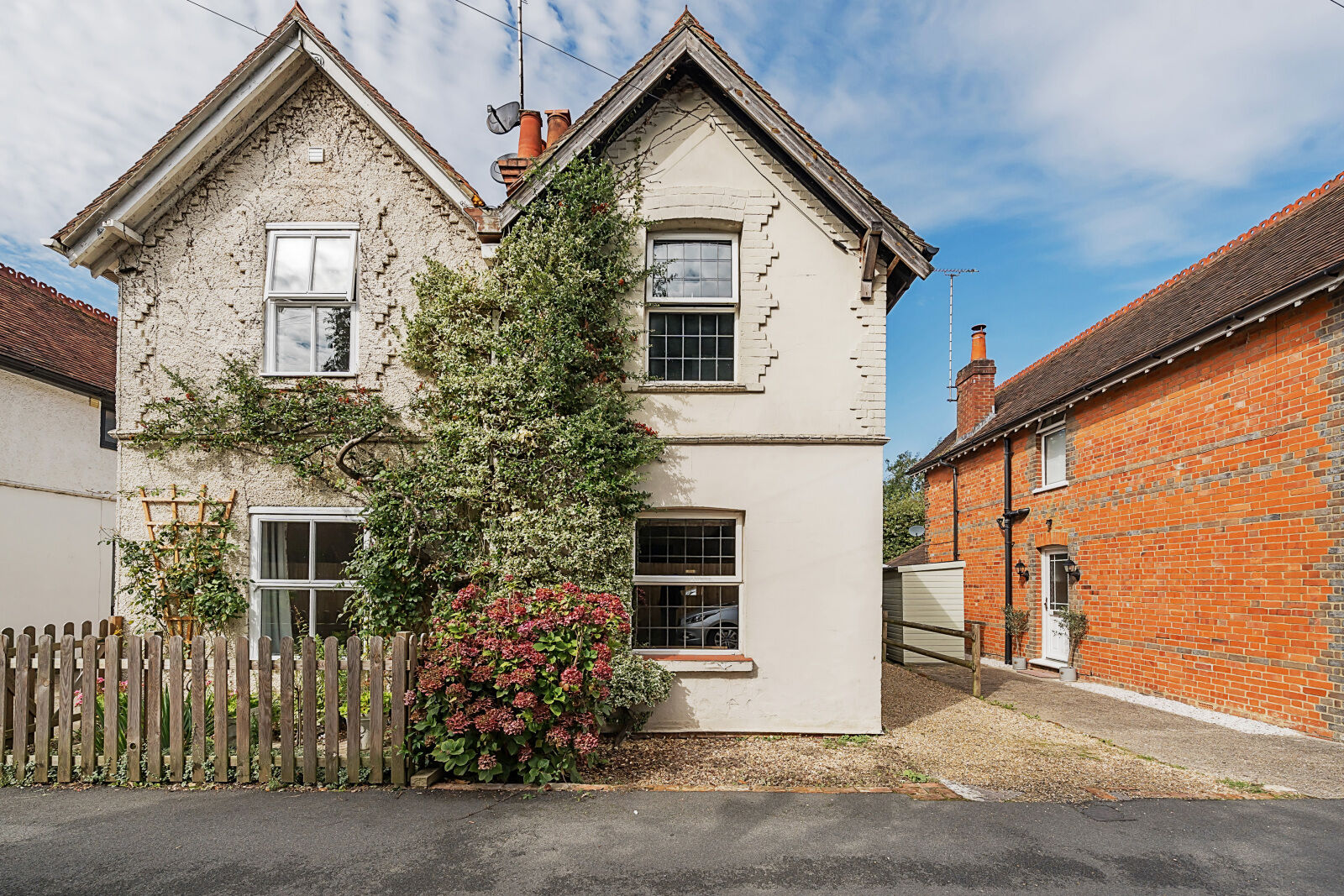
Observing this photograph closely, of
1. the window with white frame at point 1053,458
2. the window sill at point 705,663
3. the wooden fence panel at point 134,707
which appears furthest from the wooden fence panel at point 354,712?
the window with white frame at point 1053,458

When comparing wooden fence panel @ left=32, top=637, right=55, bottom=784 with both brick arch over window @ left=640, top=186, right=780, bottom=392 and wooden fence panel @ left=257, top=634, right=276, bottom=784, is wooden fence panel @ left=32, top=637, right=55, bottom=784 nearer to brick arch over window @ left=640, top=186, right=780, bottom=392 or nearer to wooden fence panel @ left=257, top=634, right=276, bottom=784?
wooden fence panel @ left=257, top=634, right=276, bottom=784

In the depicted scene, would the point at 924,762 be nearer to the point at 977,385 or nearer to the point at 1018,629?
the point at 1018,629

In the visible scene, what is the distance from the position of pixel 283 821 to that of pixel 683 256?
6.81 metres

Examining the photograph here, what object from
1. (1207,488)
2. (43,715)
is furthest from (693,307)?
(1207,488)

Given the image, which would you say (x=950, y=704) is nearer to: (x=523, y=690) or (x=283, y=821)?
(x=523, y=690)

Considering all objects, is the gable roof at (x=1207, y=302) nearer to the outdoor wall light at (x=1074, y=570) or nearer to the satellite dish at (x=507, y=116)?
the outdoor wall light at (x=1074, y=570)

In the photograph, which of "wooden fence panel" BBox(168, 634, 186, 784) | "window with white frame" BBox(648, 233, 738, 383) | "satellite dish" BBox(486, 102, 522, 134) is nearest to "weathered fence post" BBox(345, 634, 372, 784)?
"wooden fence panel" BBox(168, 634, 186, 784)

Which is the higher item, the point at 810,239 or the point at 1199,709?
the point at 810,239

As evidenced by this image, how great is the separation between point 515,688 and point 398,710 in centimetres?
103

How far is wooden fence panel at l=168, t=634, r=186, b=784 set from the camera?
5.73 meters

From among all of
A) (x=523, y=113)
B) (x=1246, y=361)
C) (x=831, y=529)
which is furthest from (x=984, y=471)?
(x=523, y=113)

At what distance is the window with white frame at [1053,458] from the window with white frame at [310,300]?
42.4 feet

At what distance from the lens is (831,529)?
26.0ft

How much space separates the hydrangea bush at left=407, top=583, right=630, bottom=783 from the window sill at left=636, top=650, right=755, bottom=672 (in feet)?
5.70
